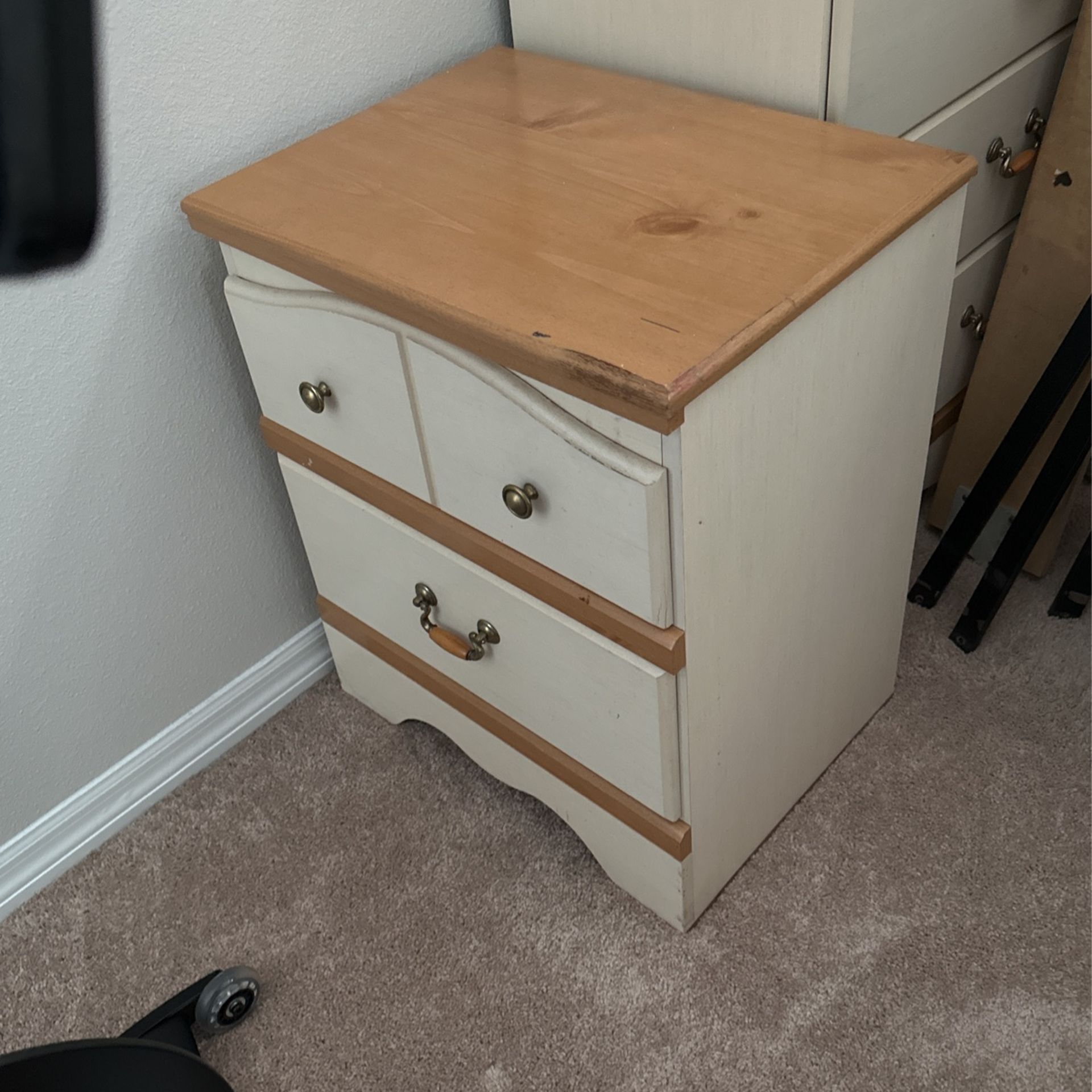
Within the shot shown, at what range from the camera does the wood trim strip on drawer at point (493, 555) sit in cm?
88

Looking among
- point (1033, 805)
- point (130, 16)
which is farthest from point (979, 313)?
point (130, 16)

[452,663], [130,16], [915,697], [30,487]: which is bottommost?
[915,697]

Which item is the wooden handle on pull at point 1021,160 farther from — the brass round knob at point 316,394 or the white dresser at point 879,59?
the brass round knob at point 316,394

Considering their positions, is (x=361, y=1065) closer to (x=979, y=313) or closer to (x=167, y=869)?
(x=167, y=869)

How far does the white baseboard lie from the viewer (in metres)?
1.23

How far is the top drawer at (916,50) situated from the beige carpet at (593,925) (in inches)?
26.8

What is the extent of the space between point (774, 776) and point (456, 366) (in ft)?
1.90

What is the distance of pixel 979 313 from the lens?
1417mm

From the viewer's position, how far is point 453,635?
1.10 meters

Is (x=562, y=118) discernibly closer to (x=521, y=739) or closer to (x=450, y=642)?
(x=450, y=642)

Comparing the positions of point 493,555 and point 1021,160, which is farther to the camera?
point 1021,160

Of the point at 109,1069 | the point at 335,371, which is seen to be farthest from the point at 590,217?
the point at 109,1069

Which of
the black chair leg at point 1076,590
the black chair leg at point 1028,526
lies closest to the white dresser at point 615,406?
the black chair leg at point 1028,526

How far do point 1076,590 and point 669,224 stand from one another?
857mm
